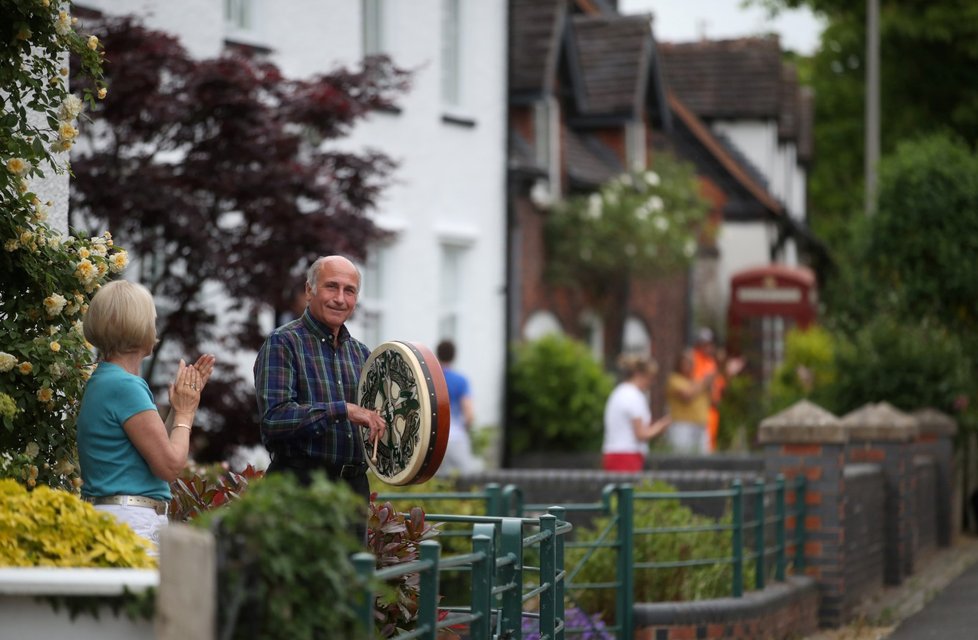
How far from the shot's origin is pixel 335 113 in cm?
1200

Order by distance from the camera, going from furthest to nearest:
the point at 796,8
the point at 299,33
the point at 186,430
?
the point at 796,8 → the point at 299,33 → the point at 186,430

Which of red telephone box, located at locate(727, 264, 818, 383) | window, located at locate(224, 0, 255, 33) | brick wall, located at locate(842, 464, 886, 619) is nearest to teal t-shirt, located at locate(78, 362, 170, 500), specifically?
brick wall, located at locate(842, 464, 886, 619)

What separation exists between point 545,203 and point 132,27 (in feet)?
38.2

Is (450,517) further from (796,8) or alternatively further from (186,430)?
(796,8)

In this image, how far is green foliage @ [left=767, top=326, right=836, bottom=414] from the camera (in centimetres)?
1838

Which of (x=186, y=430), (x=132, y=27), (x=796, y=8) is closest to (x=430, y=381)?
(x=186, y=430)

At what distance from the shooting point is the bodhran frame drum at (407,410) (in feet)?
20.9

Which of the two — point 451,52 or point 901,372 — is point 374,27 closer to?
point 451,52

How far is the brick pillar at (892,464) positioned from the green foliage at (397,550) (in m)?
7.80

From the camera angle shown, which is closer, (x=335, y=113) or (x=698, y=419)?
(x=335, y=113)

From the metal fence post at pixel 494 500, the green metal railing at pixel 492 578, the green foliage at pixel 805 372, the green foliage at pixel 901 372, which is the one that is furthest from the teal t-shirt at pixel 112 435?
the green foliage at pixel 805 372

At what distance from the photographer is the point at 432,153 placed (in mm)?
18719

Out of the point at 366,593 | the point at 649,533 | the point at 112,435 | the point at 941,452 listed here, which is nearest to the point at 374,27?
the point at 941,452

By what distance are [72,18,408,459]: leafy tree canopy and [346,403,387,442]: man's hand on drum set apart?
5.27 metres
